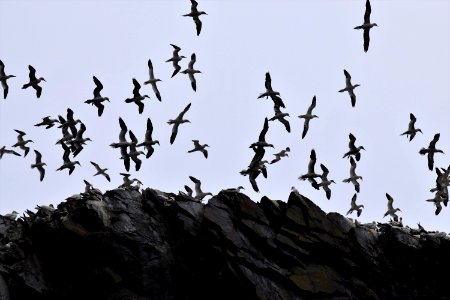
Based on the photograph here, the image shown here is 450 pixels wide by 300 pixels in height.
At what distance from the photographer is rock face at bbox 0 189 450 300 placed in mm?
57906

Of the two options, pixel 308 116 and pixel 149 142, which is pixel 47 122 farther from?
pixel 308 116

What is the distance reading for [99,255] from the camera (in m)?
58.2

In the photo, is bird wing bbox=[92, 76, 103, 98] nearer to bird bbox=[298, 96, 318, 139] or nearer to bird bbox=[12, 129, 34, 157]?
bird bbox=[12, 129, 34, 157]

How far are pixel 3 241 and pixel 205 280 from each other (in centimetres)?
937

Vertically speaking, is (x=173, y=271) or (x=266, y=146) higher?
(x=266, y=146)

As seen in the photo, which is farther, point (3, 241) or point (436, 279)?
point (436, 279)

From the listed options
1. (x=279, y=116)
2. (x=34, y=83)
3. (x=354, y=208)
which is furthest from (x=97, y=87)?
(x=354, y=208)

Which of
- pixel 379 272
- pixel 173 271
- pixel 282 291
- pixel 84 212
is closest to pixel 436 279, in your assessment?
pixel 379 272

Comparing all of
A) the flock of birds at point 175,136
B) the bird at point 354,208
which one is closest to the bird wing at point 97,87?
the flock of birds at point 175,136

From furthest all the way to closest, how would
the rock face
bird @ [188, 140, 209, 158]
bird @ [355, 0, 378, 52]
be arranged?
bird @ [188, 140, 209, 158] < bird @ [355, 0, 378, 52] < the rock face

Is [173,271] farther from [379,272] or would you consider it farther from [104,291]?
[379,272]

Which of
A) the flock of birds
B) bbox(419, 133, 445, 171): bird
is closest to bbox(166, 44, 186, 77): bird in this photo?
the flock of birds

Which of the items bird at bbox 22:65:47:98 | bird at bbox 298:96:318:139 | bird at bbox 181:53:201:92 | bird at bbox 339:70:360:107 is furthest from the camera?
bird at bbox 181:53:201:92

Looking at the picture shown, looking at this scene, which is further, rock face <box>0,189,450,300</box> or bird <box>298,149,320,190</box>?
bird <box>298,149,320,190</box>
